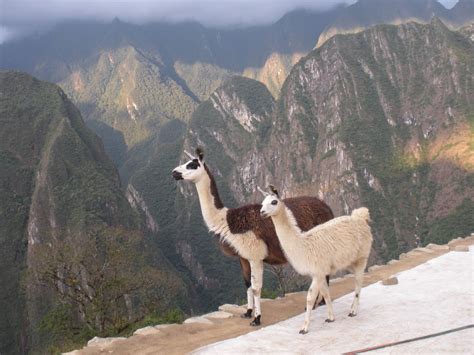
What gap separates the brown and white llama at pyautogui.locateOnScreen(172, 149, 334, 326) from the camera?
7.00m

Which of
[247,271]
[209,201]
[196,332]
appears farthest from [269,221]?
[196,332]

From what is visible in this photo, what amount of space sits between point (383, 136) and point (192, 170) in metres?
93.3

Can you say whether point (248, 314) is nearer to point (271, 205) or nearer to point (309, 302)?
point (309, 302)

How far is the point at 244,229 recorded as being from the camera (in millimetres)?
7121

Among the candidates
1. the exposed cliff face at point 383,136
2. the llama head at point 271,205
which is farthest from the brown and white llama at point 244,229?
the exposed cliff face at point 383,136

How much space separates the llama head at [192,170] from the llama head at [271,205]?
58.2 inches

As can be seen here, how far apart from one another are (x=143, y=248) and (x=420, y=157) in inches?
2209

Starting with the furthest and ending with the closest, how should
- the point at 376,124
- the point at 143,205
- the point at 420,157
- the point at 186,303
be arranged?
the point at 143,205
the point at 376,124
the point at 420,157
the point at 186,303

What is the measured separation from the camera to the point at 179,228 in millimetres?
109812

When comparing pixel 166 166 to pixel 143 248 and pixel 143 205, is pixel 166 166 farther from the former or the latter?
pixel 143 248

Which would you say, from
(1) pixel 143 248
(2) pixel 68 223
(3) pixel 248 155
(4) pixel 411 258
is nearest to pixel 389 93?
(3) pixel 248 155

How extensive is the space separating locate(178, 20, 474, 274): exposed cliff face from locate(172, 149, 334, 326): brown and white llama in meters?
63.3

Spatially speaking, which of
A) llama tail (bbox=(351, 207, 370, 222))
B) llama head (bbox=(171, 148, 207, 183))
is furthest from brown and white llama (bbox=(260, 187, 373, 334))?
llama head (bbox=(171, 148, 207, 183))

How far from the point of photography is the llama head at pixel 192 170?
23.1ft
